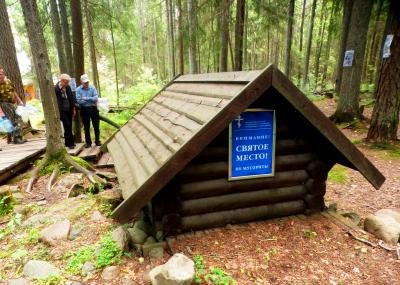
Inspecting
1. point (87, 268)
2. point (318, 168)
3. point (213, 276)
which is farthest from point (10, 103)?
point (318, 168)

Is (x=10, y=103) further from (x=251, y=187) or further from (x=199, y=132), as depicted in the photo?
(x=251, y=187)

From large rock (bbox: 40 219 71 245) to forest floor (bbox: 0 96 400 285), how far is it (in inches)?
4.4

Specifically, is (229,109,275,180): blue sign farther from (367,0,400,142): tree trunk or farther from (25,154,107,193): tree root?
(367,0,400,142): tree trunk

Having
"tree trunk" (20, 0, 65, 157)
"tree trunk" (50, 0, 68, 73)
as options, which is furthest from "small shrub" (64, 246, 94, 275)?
"tree trunk" (50, 0, 68, 73)

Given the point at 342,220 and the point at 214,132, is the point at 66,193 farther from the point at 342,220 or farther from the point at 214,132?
the point at 342,220

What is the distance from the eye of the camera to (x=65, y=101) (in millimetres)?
7723

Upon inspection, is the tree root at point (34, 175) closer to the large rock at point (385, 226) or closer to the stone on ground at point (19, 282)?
the stone on ground at point (19, 282)

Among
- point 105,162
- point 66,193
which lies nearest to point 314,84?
point 105,162

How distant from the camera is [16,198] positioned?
18.0 ft

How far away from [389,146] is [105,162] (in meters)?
8.58

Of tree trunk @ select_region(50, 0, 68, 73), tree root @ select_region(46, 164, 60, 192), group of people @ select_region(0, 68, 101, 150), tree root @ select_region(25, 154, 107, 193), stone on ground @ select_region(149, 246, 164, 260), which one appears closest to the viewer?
stone on ground @ select_region(149, 246, 164, 260)

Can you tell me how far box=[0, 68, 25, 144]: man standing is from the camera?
26.5 ft

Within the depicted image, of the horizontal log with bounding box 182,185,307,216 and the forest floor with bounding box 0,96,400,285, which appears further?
the horizontal log with bounding box 182,185,307,216

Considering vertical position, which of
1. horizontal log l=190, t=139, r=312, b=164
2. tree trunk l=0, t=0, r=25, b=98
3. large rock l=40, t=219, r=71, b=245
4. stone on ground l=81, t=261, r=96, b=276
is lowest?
stone on ground l=81, t=261, r=96, b=276
